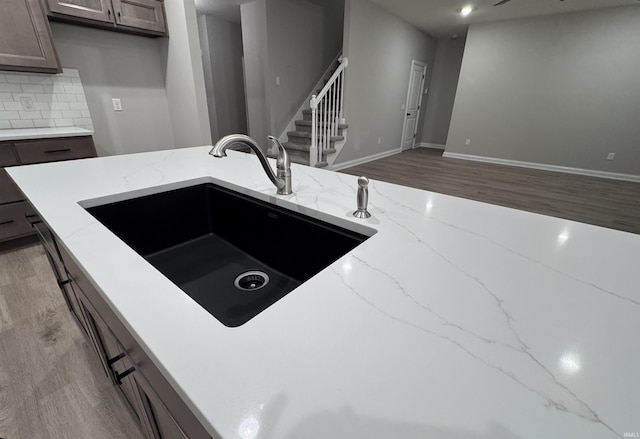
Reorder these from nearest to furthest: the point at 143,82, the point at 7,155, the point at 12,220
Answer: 1. the point at 7,155
2. the point at 12,220
3. the point at 143,82

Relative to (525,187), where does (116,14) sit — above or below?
above

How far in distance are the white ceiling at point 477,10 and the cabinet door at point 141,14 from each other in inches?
126

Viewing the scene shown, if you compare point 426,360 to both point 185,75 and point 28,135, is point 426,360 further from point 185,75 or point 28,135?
point 185,75

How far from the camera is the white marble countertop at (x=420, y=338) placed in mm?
339

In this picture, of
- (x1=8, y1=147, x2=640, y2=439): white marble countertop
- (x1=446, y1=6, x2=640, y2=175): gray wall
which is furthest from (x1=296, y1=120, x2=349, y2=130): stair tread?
(x1=8, y1=147, x2=640, y2=439): white marble countertop

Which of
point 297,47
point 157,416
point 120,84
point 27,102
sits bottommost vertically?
point 157,416

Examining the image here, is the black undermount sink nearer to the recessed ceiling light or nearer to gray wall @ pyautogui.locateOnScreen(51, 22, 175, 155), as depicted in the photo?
gray wall @ pyautogui.locateOnScreen(51, 22, 175, 155)

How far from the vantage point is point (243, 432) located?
0.32 meters

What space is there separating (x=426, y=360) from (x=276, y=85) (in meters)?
4.67

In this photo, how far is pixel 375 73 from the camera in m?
4.96

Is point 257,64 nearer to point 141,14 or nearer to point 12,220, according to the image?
point 141,14

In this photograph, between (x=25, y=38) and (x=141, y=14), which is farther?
(x=141, y=14)

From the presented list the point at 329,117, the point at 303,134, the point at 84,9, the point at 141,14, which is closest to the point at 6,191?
the point at 84,9

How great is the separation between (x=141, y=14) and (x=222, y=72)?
130 inches
